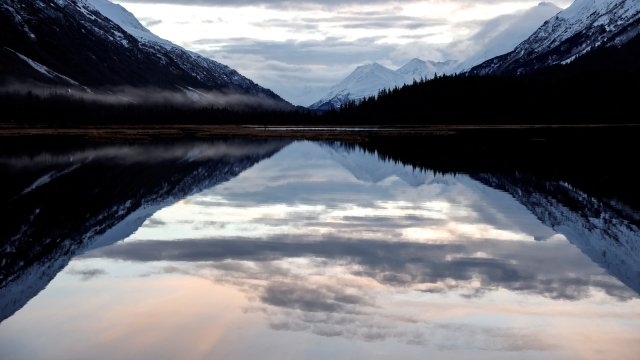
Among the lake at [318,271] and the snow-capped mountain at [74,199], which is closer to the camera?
the lake at [318,271]

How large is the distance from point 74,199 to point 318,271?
23.8 metres

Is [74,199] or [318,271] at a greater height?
[318,271]

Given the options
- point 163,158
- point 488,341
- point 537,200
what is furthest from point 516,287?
point 163,158

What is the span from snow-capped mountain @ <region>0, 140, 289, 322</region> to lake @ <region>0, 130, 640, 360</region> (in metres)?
0.15

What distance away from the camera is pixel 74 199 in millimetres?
43969

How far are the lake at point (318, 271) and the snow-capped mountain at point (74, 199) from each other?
151mm

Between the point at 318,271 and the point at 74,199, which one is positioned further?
the point at 74,199

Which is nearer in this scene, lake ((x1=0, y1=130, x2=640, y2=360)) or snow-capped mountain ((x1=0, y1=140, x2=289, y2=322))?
lake ((x1=0, y1=130, x2=640, y2=360))

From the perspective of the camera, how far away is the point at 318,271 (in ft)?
Answer: 79.4

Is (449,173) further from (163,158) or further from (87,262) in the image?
(87,262)

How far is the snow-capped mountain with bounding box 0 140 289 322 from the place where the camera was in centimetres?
2528

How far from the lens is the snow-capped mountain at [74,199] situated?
2528 cm

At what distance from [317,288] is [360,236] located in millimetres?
10387

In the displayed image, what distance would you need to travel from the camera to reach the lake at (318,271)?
16641mm
